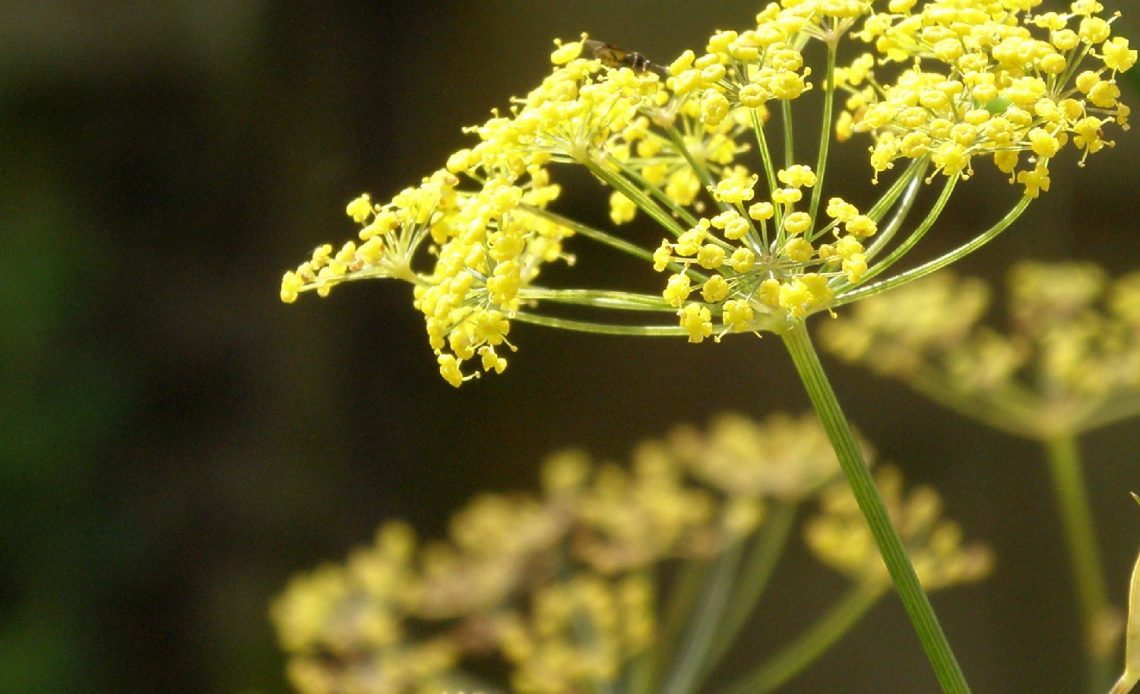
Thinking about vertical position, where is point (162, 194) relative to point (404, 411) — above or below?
above

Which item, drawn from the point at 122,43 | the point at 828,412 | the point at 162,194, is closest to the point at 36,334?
the point at 162,194

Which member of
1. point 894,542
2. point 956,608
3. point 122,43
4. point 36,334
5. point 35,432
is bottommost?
point 894,542

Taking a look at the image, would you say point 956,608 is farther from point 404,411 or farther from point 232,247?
point 232,247

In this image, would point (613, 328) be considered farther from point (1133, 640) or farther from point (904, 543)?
point (904, 543)

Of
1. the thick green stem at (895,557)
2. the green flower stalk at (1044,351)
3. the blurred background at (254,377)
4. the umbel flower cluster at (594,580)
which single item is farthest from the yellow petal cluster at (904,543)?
the blurred background at (254,377)

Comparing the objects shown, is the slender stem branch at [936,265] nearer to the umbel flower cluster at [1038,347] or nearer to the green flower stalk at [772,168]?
the green flower stalk at [772,168]

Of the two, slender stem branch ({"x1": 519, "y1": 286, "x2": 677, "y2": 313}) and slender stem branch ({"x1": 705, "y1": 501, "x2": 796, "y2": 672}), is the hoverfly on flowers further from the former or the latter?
slender stem branch ({"x1": 705, "y1": 501, "x2": 796, "y2": 672})

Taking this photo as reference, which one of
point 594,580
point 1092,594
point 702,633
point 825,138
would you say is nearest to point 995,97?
point 825,138

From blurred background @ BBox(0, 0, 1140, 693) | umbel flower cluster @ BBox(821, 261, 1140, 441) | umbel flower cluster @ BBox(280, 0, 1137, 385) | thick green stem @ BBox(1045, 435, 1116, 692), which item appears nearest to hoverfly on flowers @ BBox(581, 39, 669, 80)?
umbel flower cluster @ BBox(280, 0, 1137, 385)
